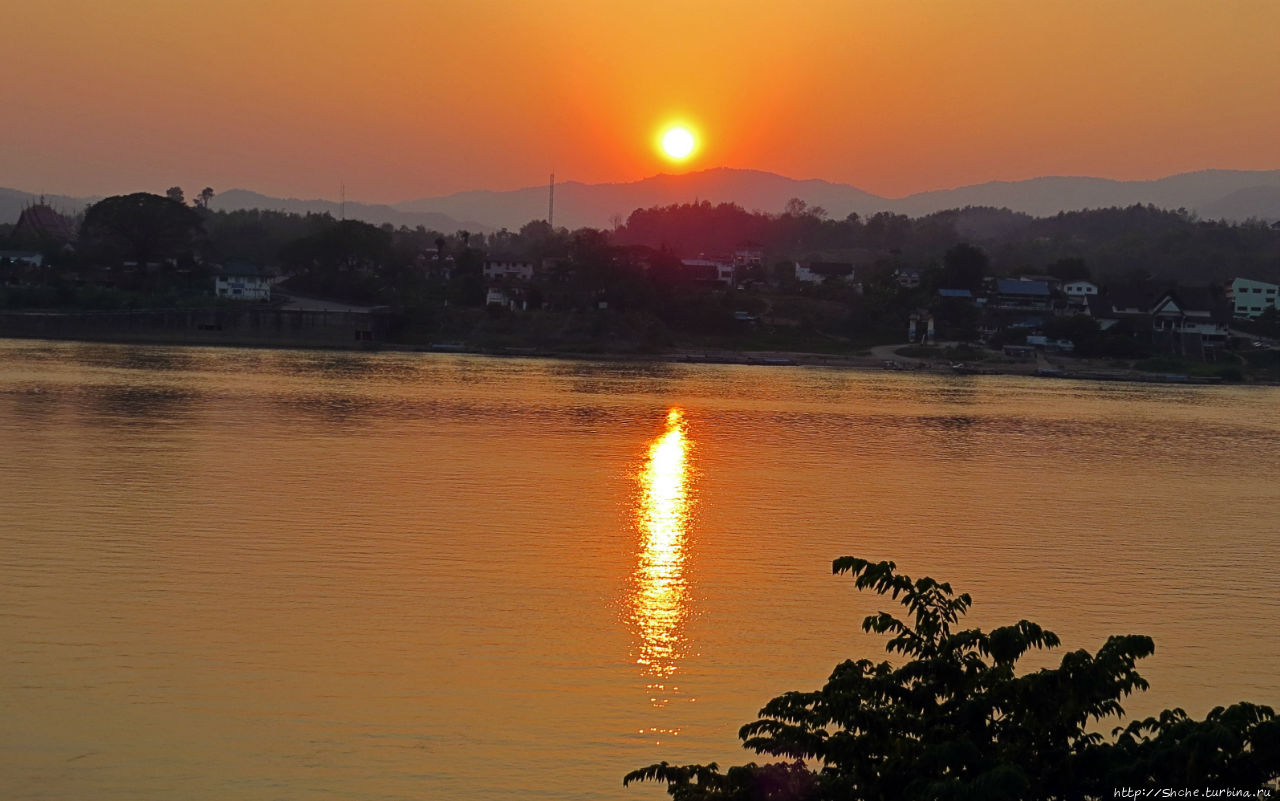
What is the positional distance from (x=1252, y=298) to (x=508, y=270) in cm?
5363

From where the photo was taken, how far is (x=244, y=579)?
17.1m

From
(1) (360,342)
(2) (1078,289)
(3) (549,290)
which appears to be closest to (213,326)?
(1) (360,342)

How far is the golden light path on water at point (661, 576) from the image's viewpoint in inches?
566

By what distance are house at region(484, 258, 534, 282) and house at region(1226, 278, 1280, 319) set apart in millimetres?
50407

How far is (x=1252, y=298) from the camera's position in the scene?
319 ft

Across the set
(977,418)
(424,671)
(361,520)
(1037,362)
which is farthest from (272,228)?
(424,671)

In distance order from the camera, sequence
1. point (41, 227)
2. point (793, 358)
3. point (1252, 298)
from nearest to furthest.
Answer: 1. point (793, 358)
2. point (1252, 298)
3. point (41, 227)

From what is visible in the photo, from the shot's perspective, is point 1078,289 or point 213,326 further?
point 1078,289

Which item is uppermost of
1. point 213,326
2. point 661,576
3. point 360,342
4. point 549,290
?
point 549,290

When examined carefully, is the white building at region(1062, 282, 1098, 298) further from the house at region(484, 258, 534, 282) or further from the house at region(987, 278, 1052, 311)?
the house at region(484, 258, 534, 282)

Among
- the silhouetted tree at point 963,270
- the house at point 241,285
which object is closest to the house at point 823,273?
the silhouetted tree at point 963,270

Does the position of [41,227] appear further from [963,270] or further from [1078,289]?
[1078,289]

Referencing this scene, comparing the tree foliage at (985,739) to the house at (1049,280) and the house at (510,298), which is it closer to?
the house at (510,298)

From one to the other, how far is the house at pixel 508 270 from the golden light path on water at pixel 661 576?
6619 cm
